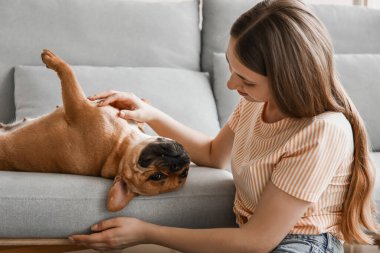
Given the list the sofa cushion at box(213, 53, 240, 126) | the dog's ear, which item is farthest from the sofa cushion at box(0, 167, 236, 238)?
the sofa cushion at box(213, 53, 240, 126)

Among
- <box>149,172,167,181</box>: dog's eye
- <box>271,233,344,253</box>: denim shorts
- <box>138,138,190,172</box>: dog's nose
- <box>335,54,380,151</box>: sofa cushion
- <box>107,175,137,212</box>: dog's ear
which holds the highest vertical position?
<box>138,138,190,172</box>: dog's nose

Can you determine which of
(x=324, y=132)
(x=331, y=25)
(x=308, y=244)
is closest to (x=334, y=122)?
(x=324, y=132)

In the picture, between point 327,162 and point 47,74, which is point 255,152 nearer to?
point 327,162

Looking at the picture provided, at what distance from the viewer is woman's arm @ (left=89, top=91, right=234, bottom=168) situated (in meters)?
1.67

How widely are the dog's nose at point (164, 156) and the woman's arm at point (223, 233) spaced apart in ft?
0.51

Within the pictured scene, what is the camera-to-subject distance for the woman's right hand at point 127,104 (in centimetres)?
163

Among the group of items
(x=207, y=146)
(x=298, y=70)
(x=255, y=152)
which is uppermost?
(x=298, y=70)

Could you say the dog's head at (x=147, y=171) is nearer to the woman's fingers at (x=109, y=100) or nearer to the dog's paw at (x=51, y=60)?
the woman's fingers at (x=109, y=100)

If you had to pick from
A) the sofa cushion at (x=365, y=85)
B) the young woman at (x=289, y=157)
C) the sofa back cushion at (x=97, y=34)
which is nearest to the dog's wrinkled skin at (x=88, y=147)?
the young woman at (x=289, y=157)

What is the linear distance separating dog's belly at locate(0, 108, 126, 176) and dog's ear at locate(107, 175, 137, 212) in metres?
0.13

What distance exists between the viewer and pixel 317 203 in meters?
1.37

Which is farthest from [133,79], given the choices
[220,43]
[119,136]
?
[119,136]

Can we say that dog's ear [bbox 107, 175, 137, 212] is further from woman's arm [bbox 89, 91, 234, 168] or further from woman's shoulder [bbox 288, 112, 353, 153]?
woman's shoulder [bbox 288, 112, 353, 153]

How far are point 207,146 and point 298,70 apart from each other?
0.57 m
